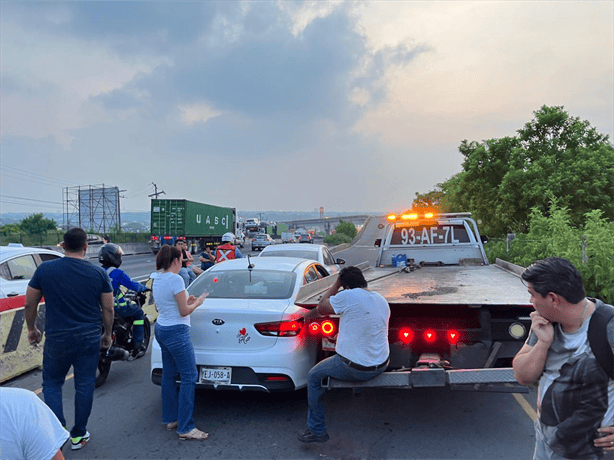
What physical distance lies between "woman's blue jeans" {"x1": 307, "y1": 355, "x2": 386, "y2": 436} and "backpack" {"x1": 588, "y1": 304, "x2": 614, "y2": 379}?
7.87 feet

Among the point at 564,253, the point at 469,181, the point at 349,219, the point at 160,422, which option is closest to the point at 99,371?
the point at 160,422

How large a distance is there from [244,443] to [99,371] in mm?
2741

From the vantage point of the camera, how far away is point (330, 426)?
5.03 meters

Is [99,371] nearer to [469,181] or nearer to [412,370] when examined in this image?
[412,370]

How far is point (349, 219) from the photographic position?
6964 inches

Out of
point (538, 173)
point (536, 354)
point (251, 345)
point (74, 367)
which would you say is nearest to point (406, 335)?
point (251, 345)

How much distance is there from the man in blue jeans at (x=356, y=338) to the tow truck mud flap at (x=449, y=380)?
0.24 ft

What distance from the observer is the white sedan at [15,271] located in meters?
7.32

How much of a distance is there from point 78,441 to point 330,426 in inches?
88.5

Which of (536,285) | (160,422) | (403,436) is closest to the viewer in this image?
(536,285)

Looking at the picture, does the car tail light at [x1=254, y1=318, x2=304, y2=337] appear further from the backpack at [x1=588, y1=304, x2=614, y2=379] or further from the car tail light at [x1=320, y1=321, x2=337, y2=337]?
the backpack at [x1=588, y1=304, x2=614, y2=379]

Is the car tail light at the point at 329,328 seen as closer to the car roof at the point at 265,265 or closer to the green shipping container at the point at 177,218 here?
the car roof at the point at 265,265

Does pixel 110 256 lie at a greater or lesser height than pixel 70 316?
greater

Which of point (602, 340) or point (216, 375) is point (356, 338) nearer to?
point (216, 375)
